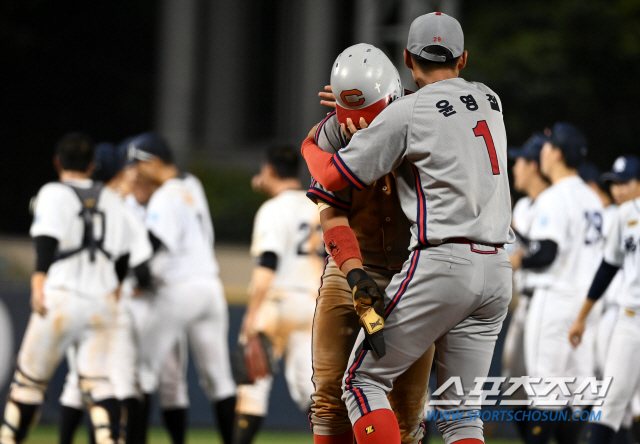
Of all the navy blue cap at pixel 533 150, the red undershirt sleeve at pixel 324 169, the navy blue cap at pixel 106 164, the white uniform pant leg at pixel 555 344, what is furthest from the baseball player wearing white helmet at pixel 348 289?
the navy blue cap at pixel 533 150

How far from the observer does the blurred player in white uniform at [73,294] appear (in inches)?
221

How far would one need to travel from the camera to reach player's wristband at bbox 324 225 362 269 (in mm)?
3723

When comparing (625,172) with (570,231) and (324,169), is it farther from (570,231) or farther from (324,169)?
A: (324,169)

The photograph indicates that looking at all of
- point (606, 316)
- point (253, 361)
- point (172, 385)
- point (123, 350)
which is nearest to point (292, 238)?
point (253, 361)

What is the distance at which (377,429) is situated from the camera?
3.49 m

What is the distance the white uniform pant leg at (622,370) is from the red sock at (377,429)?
2536 mm

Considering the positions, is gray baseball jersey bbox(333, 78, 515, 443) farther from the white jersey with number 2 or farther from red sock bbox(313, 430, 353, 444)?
the white jersey with number 2

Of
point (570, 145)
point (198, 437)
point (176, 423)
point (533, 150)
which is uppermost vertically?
point (570, 145)

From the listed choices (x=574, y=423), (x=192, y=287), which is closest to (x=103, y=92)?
(x=192, y=287)

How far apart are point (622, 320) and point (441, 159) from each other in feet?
9.04

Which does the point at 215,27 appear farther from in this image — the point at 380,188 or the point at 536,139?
the point at 380,188

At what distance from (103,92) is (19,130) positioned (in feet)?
6.92

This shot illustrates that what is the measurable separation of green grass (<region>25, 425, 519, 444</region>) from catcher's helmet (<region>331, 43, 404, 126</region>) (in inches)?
211

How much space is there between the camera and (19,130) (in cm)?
1731
